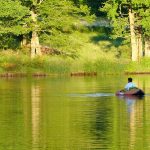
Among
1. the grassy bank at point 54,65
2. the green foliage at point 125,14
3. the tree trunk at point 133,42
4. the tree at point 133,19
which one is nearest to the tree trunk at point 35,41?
the grassy bank at point 54,65

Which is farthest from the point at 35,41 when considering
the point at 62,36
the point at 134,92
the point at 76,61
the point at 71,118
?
the point at 71,118

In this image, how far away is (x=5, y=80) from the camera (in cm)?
7394

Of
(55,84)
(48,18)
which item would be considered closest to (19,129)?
(55,84)

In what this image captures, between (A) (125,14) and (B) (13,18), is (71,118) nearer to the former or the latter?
(B) (13,18)

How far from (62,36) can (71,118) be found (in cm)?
5163

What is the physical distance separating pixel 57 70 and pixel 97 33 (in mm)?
22116

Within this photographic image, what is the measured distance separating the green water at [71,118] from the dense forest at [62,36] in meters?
20.2

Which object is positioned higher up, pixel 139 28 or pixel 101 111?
pixel 139 28

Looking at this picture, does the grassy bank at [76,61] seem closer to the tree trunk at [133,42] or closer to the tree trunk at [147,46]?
the tree trunk at [133,42]

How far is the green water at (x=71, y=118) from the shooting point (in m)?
29.9

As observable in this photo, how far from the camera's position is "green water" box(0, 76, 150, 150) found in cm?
2992

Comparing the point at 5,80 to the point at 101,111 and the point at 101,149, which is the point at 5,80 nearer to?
the point at 101,111

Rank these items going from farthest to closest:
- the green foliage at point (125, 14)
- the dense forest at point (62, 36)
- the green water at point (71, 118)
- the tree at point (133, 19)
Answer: the tree at point (133, 19) → the green foliage at point (125, 14) → the dense forest at point (62, 36) → the green water at point (71, 118)

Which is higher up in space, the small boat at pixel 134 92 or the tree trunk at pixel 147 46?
the tree trunk at pixel 147 46
